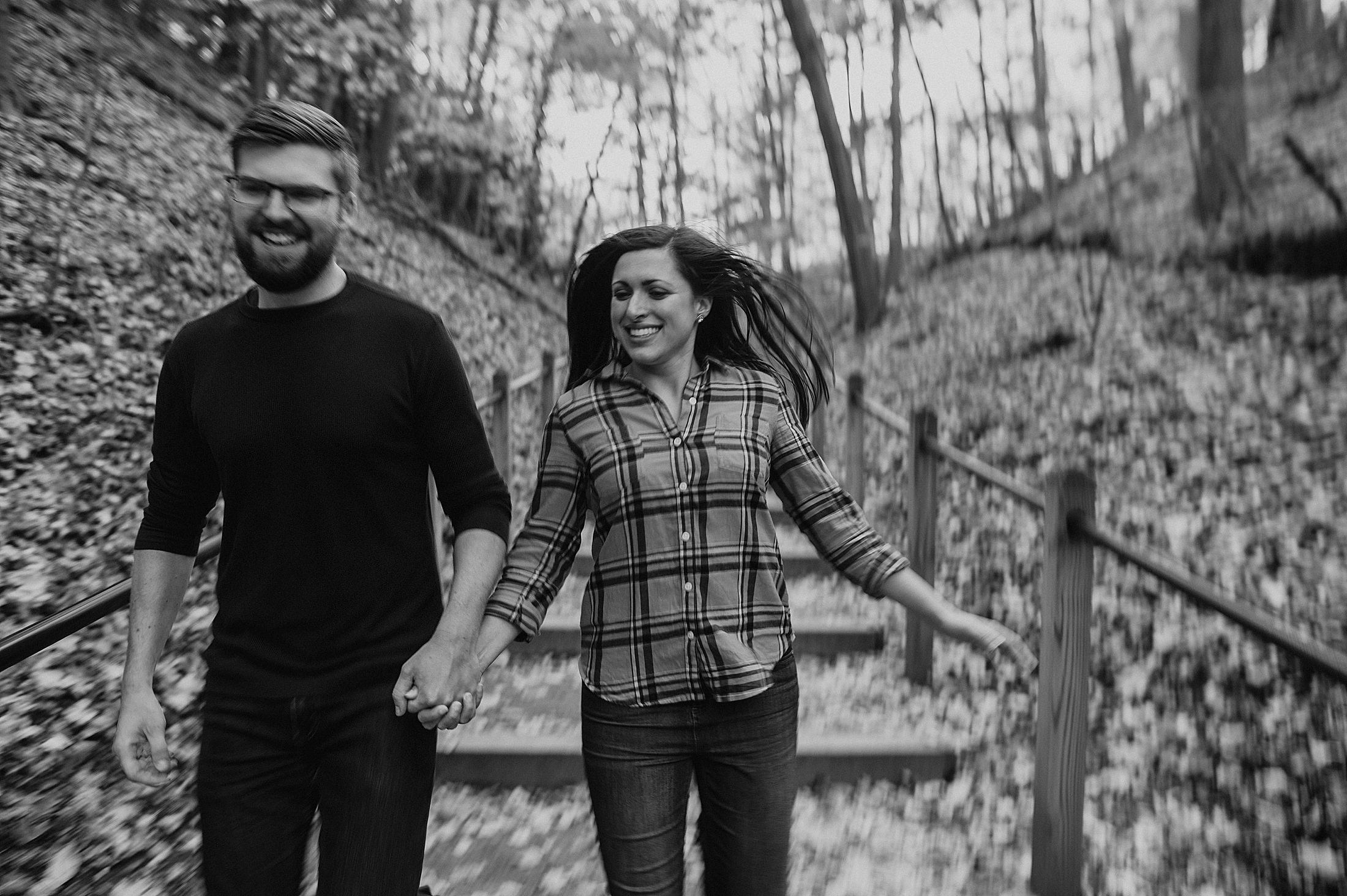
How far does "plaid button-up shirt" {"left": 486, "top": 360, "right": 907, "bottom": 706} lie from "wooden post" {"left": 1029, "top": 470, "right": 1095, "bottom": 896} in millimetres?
1133

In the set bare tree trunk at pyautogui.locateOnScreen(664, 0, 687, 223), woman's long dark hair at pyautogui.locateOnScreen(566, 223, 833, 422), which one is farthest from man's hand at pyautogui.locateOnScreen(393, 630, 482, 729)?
bare tree trunk at pyautogui.locateOnScreen(664, 0, 687, 223)

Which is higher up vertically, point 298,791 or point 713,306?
point 713,306

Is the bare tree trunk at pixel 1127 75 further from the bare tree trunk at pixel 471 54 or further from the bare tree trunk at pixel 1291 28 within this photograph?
the bare tree trunk at pixel 471 54

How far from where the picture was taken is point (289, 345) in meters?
1.79

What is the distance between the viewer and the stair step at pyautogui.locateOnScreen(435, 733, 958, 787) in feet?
12.3

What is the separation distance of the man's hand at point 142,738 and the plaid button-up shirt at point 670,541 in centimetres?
66

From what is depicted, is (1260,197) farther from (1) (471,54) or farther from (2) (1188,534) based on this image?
(1) (471,54)

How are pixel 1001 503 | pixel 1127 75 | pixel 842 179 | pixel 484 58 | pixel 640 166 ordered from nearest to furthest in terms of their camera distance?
pixel 1001 503, pixel 842 179, pixel 484 58, pixel 1127 75, pixel 640 166

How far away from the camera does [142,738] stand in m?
1.82

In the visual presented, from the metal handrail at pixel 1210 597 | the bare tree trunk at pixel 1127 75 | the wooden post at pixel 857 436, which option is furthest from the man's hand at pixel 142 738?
the bare tree trunk at pixel 1127 75

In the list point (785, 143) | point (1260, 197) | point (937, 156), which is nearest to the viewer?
point (1260, 197)

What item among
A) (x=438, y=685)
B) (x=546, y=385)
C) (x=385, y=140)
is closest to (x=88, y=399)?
(x=546, y=385)

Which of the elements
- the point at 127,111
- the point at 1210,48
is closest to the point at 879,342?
the point at 1210,48

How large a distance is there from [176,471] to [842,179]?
1132cm
